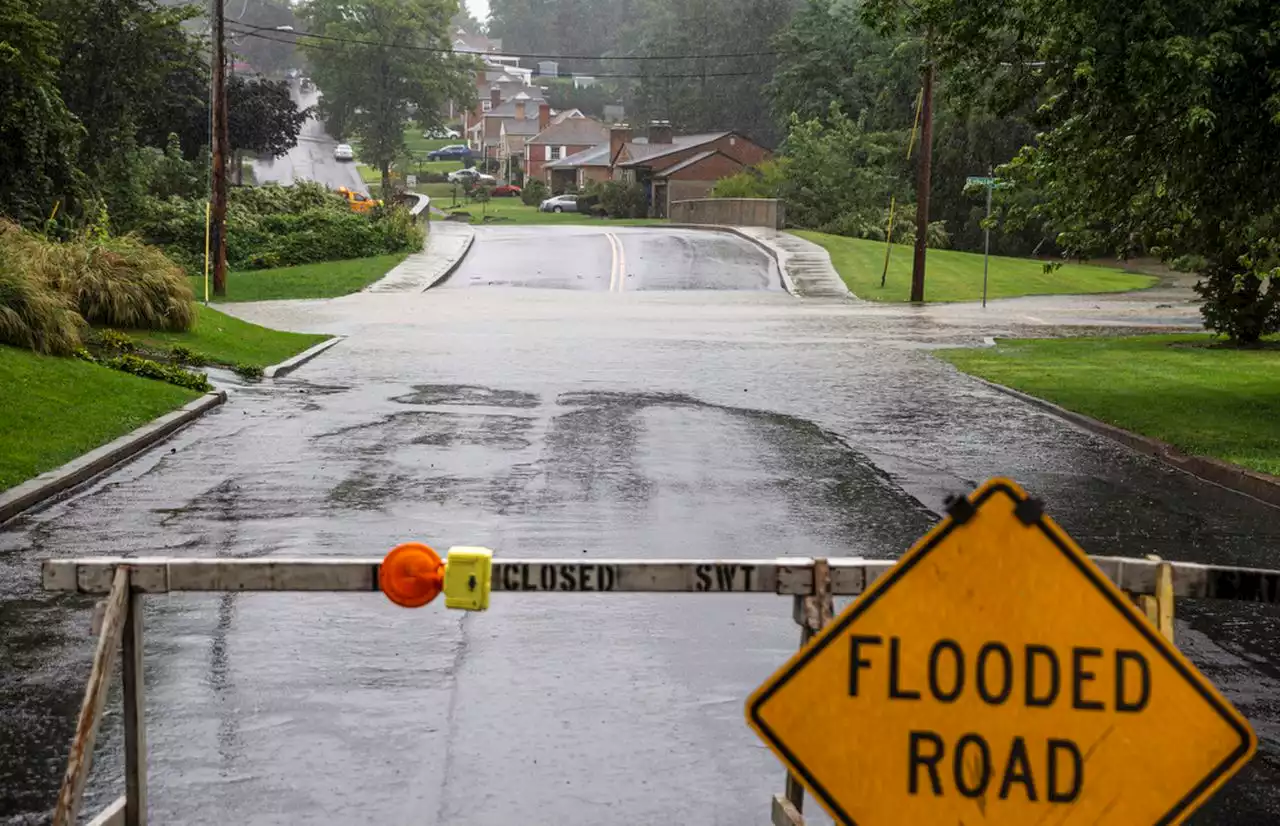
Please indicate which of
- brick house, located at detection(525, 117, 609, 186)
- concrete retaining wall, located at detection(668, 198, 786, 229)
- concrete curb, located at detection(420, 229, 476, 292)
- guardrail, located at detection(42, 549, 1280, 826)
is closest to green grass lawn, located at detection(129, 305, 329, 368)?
concrete curb, located at detection(420, 229, 476, 292)

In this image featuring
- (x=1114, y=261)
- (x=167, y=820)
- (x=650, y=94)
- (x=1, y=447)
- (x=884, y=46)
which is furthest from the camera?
(x=650, y=94)

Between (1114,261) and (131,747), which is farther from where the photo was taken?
(1114,261)

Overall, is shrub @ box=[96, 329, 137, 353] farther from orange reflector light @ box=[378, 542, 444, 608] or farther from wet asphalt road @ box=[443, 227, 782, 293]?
wet asphalt road @ box=[443, 227, 782, 293]

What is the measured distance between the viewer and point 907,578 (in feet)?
15.2

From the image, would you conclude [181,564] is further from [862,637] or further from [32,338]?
[32,338]

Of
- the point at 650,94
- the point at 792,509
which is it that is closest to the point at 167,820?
the point at 792,509

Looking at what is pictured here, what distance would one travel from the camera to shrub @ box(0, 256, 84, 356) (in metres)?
18.5

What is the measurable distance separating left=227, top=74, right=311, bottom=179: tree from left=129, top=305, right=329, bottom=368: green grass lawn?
49.7 m

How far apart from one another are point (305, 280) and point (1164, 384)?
2684cm

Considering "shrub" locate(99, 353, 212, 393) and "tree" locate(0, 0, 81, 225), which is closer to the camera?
"shrub" locate(99, 353, 212, 393)

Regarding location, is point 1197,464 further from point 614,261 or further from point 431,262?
point 614,261

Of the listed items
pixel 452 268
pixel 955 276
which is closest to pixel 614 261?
pixel 452 268

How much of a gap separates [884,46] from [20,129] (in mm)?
66315

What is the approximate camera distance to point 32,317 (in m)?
18.9
